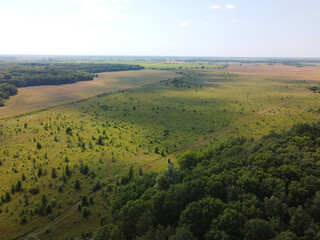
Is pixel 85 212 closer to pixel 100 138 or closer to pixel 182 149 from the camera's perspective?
pixel 100 138

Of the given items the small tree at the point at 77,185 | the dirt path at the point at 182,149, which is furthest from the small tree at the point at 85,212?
the small tree at the point at 77,185

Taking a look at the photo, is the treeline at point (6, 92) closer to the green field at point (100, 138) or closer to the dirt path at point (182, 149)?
the green field at point (100, 138)

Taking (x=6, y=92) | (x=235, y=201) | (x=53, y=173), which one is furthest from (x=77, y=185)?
(x=6, y=92)

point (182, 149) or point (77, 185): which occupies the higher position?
point (182, 149)

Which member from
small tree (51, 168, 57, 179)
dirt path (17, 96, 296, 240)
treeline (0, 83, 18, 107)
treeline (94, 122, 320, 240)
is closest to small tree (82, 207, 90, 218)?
dirt path (17, 96, 296, 240)

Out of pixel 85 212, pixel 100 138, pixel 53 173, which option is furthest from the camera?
pixel 100 138

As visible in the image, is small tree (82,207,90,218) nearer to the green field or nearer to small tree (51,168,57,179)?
the green field
